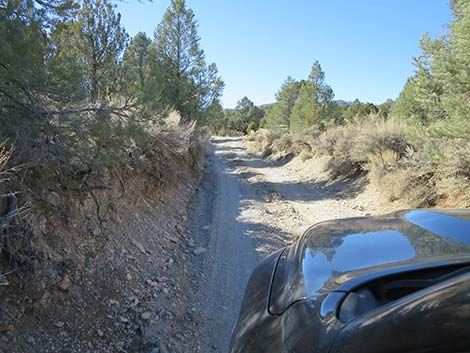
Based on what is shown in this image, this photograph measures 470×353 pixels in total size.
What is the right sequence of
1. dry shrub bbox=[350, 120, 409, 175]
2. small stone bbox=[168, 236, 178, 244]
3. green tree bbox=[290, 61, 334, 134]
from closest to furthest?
small stone bbox=[168, 236, 178, 244]
dry shrub bbox=[350, 120, 409, 175]
green tree bbox=[290, 61, 334, 134]

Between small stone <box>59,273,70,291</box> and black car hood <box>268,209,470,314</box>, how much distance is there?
95.2 inches

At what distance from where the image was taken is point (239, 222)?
275 inches

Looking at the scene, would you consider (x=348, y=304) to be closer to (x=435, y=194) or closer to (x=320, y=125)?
(x=435, y=194)

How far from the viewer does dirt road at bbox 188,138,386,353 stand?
3918 millimetres

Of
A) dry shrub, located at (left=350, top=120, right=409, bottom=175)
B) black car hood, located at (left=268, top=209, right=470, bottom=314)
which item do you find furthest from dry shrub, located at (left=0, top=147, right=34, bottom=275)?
dry shrub, located at (left=350, top=120, right=409, bottom=175)

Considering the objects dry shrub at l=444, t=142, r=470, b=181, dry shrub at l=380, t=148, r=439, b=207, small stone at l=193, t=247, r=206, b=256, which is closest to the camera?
small stone at l=193, t=247, r=206, b=256

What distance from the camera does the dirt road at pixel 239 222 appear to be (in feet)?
12.9

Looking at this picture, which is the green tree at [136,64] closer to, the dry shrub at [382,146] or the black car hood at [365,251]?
the black car hood at [365,251]

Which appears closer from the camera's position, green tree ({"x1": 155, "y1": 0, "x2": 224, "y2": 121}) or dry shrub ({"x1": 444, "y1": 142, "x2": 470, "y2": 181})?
dry shrub ({"x1": 444, "y1": 142, "x2": 470, "y2": 181})

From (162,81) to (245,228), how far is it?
8349 millimetres

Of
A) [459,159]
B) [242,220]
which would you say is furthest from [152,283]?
[459,159]

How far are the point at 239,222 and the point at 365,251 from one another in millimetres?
5271

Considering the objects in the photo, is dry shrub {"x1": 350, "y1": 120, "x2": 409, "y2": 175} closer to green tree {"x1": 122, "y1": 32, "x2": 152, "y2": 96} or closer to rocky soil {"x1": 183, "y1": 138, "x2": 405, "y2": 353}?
rocky soil {"x1": 183, "y1": 138, "x2": 405, "y2": 353}

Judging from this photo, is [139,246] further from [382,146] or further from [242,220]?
[382,146]
